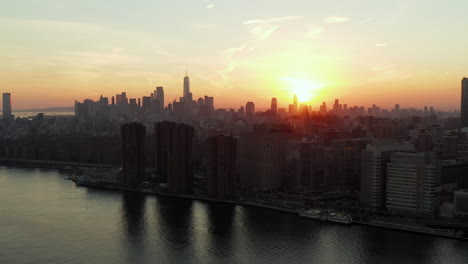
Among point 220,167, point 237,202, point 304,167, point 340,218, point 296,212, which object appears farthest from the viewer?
point 304,167

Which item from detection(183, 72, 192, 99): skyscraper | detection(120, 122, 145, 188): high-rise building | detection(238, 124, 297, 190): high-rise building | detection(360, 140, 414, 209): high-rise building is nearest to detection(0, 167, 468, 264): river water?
detection(360, 140, 414, 209): high-rise building

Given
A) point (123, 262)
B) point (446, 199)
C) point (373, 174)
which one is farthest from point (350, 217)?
point (123, 262)

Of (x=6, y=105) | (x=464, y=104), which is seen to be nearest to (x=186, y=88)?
(x=6, y=105)

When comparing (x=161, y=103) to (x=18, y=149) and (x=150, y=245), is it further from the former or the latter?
(x=150, y=245)

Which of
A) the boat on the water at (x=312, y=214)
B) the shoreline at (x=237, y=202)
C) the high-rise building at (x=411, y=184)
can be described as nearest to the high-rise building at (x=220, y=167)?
the shoreline at (x=237, y=202)

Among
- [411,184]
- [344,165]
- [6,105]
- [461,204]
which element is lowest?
[461,204]

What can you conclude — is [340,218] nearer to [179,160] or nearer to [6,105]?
[179,160]

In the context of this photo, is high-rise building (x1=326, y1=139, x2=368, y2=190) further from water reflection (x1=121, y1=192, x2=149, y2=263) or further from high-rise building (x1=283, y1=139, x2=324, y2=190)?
water reflection (x1=121, y1=192, x2=149, y2=263)
